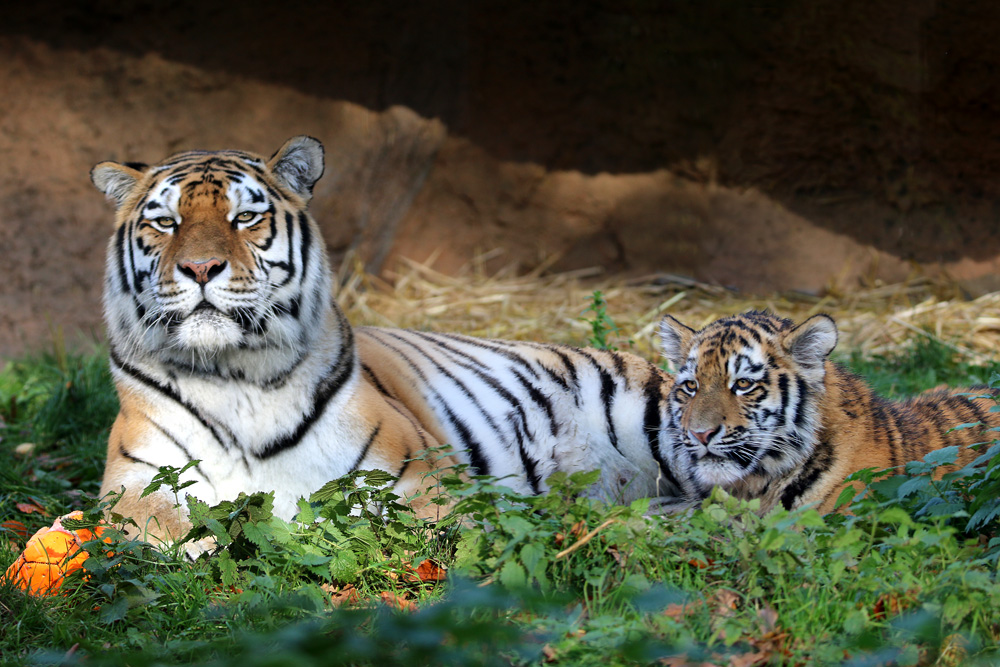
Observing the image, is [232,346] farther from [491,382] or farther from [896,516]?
[896,516]

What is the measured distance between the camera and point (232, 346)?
279cm

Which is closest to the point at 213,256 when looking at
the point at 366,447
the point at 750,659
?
the point at 366,447

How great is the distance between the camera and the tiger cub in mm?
2875

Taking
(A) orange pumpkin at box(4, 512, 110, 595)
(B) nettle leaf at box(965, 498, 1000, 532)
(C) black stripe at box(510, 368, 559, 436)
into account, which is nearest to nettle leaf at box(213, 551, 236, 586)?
(A) orange pumpkin at box(4, 512, 110, 595)

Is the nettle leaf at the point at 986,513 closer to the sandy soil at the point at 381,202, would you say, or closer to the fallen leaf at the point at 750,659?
the fallen leaf at the point at 750,659

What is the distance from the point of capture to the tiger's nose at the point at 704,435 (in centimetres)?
287

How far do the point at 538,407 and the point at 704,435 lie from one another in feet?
3.22

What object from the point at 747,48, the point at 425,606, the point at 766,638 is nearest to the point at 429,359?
the point at 425,606

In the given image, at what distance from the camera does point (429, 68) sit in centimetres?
673

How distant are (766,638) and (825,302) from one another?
4.69 metres

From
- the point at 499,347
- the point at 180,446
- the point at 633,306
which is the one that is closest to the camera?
the point at 180,446

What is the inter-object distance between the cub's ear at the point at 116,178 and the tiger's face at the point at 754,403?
204cm

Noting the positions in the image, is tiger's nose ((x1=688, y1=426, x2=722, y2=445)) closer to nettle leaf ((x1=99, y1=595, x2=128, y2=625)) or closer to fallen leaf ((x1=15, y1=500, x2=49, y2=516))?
nettle leaf ((x1=99, y1=595, x2=128, y2=625))

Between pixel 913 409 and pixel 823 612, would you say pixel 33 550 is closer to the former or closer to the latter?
pixel 823 612
